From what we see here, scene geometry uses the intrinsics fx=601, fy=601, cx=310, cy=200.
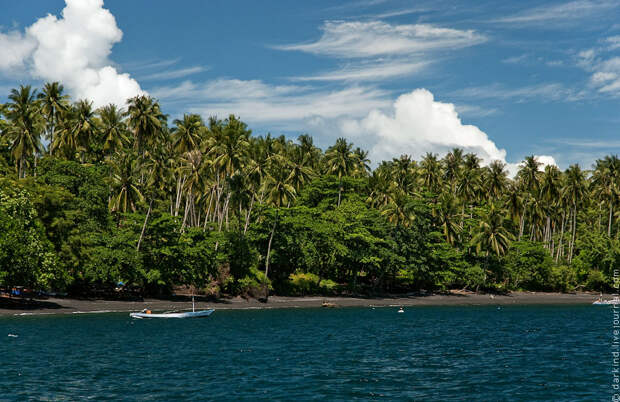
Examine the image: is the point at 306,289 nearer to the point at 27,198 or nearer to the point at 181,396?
the point at 27,198

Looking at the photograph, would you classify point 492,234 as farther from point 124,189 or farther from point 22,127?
point 22,127

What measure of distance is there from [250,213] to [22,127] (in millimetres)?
33823

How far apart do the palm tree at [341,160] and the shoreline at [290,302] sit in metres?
28.1

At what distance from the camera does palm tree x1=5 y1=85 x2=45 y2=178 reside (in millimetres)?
81562

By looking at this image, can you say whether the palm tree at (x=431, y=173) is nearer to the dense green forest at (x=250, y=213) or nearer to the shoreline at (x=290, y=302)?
Answer: the dense green forest at (x=250, y=213)

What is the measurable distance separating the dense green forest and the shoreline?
2684mm

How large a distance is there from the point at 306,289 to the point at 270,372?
59.4 m

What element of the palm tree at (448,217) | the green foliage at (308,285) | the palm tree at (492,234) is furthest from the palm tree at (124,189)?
the palm tree at (492,234)

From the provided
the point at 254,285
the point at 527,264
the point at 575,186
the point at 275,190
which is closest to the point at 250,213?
the point at 275,190

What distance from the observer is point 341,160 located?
11744 cm

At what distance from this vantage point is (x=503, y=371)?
38.0 m

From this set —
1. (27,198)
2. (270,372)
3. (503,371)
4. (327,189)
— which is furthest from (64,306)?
(327,189)

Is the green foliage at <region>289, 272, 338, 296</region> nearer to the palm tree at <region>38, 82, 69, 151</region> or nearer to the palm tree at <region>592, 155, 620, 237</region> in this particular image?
the palm tree at <region>38, 82, 69, 151</region>

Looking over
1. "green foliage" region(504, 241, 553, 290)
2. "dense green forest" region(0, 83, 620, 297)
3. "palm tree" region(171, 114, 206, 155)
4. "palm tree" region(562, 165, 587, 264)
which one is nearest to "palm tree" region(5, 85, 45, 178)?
"dense green forest" region(0, 83, 620, 297)
